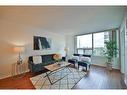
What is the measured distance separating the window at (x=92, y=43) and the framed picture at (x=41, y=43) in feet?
8.42

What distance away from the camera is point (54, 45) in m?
6.50

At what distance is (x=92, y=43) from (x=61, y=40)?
223 centimetres

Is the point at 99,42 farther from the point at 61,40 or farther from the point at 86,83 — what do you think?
the point at 86,83

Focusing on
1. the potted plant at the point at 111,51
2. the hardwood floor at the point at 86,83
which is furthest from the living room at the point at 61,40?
the potted plant at the point at 111,51

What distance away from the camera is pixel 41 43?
539 centimetres

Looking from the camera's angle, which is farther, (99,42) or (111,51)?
(99,42)

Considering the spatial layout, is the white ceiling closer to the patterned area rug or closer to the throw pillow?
the throw pillow

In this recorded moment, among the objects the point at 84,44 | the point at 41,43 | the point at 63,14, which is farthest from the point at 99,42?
the point at 63,14

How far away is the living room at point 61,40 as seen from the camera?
292 centimetres

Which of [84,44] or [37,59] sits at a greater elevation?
[84,44]

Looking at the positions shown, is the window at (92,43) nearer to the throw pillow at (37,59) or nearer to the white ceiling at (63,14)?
the white ceiling at (63,14)

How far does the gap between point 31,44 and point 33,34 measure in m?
0.53
